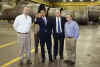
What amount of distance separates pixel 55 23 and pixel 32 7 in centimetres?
2097

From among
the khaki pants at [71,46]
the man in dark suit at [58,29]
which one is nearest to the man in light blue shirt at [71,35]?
the khaki pants at [71,46]

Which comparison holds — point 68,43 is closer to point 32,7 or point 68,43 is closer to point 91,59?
point 91,59

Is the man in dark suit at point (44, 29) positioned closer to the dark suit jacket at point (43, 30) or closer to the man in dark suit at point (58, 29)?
the dark suit jacket at point (43, 30)

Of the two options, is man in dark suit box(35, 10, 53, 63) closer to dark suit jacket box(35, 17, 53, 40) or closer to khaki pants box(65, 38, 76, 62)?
dark suit jacket box(35, 17, 53, 40)

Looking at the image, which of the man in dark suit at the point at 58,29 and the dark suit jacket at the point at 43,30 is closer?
the dark suit jacket at the point at 43,30

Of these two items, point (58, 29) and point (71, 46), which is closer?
point (58, 29)

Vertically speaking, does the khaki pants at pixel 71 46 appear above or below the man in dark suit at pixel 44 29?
below

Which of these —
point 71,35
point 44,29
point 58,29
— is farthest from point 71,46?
point 44,29

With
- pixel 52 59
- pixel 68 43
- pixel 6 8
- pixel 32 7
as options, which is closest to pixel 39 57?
pixel 52 59

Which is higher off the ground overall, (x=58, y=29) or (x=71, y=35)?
(x=58, y=29)

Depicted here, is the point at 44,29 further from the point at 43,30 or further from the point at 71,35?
the point at 71,35

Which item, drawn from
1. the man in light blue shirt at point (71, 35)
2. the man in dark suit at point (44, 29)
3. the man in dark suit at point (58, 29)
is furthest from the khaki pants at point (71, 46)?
the man in dark suit at point (44, 29)

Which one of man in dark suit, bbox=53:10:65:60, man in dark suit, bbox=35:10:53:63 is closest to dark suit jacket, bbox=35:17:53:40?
man in dark suit, bbox=35:10:53:63

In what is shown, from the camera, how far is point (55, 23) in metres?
9.10
